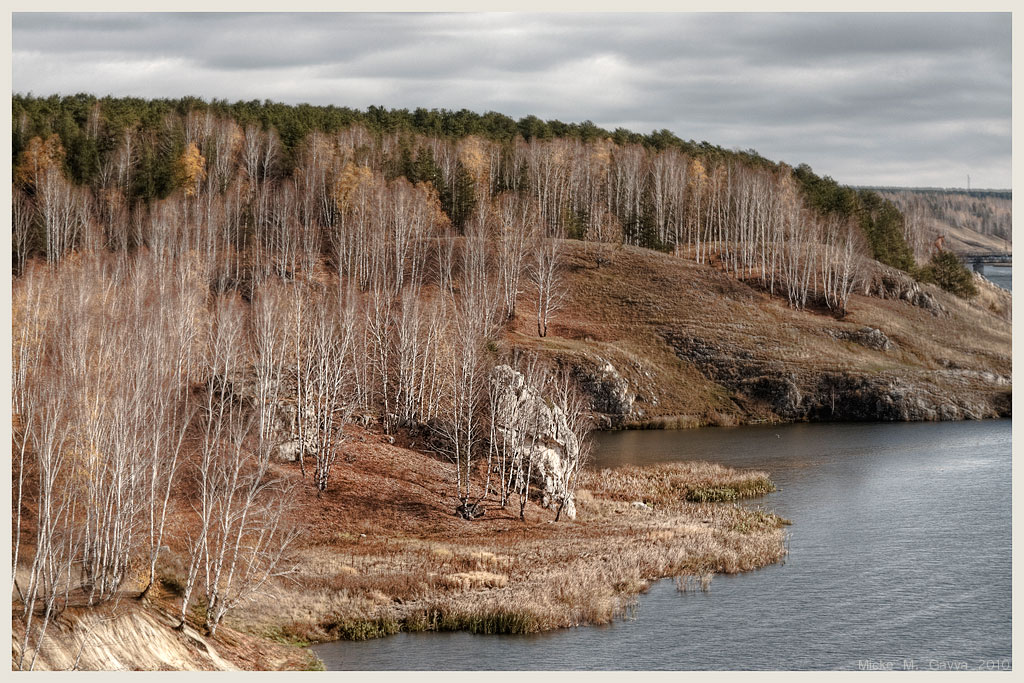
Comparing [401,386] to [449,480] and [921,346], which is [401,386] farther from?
[921,346]

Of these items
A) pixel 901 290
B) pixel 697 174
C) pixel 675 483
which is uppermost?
pixel 697 174

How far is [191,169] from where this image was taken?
4200 inches

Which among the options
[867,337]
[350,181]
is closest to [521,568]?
[867,337]

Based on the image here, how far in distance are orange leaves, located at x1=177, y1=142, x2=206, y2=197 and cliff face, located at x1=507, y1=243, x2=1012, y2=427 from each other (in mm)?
37433

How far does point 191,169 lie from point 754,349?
58.0 m

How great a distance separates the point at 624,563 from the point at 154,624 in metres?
17.9

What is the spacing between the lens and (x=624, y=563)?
40500 mm

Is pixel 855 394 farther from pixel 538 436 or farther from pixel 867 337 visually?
pixel 538 436

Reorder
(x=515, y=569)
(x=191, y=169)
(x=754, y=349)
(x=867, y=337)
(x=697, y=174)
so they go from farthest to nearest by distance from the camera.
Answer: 1. (x=697, y=174)
2. (x=191, y=169)
3. (x=867, y=337)
4. (x=754, y=349)
5. (x=515, y=569)

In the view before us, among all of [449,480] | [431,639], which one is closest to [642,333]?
[449,480]

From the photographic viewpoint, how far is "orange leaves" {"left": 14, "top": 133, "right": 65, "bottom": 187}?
319ft

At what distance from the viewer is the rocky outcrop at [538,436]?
162 feet

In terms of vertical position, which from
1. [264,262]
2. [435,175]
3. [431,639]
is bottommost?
[431,639]

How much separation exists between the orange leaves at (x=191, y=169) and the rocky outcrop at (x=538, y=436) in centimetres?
6160
